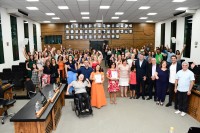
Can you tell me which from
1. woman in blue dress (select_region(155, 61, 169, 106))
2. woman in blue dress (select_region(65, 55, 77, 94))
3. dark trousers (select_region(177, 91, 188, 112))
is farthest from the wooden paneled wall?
dark trousers (select_region(177, 91, 188, 112))

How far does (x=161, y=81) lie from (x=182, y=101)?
98 centimetres

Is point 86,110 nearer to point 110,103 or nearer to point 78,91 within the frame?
point 78,91

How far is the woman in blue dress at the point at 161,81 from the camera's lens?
614cm

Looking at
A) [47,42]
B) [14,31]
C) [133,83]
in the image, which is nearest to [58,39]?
[47,42]

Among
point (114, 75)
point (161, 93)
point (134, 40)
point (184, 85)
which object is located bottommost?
point (161, 93)

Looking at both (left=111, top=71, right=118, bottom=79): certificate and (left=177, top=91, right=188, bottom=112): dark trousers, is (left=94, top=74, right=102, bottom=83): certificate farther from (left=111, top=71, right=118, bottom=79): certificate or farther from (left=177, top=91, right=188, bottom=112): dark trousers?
(left=177, top=91, right=188, bottom=112): dark trousers

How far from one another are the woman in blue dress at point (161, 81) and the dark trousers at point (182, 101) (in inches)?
29.4

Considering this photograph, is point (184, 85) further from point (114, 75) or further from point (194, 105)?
point (114, 75)

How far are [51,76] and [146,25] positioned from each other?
1379 centimetres

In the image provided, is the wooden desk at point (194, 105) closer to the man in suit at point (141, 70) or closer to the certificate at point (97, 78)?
the man in suit at point (141, 70)

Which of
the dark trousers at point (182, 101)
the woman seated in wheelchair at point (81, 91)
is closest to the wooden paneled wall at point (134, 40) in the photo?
the woman seated in wheelchair at point (81, 91)

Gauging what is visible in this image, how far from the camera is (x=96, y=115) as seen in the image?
5.57 metres

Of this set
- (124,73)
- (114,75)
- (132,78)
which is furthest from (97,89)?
(132,78)

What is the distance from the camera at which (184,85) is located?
17.4 ft
